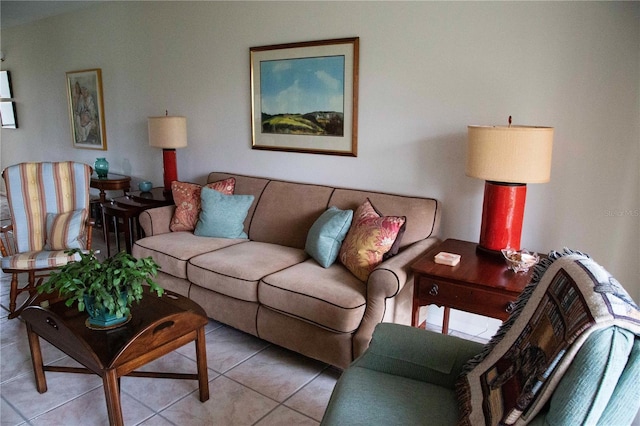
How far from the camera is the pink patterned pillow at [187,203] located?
3.43 m

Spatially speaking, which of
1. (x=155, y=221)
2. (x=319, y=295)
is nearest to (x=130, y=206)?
(x=155, y=221)

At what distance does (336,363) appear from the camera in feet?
7.63

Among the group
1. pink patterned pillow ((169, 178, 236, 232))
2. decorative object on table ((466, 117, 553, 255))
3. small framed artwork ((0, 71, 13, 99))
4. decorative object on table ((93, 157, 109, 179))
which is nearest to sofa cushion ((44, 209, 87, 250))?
pink patterned pillow ((169, 178, 236, 232))

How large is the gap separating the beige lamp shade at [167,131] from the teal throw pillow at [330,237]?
70.2 inches

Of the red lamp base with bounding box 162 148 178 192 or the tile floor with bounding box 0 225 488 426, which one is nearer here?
the tile floor with bounding box 0 225 488 426

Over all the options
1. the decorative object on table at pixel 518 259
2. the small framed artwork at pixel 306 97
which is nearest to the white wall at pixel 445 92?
the small framed artwork at pixel 306 97

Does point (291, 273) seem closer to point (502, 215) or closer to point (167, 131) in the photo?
point (502, 215)

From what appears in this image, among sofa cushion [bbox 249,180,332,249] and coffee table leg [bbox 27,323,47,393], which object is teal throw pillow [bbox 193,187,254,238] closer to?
sofa cushion [bbox 249,180,332,249]

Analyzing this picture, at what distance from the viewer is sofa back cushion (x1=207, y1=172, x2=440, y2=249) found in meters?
2.70

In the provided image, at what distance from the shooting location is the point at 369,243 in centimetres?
247

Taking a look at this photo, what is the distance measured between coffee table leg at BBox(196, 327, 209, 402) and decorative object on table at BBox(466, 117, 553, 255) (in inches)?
59.5

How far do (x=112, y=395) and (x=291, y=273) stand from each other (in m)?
1.09

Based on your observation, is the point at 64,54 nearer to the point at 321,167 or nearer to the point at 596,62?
the point at 321,167

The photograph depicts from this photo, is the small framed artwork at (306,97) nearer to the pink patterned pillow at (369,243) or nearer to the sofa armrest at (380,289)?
the pink patterned pillow at (369,243)
